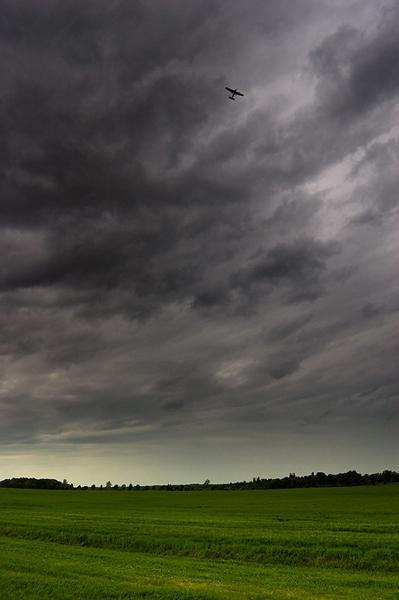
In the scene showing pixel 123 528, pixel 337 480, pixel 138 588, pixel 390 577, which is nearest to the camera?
pixel 138 588

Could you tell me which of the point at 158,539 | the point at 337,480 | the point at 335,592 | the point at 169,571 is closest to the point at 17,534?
the point at 158,539

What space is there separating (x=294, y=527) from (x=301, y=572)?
56.3 feet

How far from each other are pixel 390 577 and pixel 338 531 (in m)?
14.7

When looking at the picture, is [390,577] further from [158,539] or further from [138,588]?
[158,539]

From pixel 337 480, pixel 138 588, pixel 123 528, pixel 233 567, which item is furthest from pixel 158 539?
pixel 337 480

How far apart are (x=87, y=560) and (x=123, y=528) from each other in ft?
46.6

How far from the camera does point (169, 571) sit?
22438mm

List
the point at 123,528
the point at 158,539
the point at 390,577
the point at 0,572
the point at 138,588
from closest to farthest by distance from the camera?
the point at 138,588 < the point at 0,572 < the point at 390,577 < the point at 158,539 < the point at 123,528

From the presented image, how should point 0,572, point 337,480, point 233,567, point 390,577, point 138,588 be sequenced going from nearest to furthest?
point 138,588, point 0,572, point 390,577, point 233,567, point 337,480

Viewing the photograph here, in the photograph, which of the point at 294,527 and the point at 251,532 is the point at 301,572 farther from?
the point at 294,527

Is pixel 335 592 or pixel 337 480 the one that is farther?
pixel 337 480

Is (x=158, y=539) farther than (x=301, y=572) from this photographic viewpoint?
Yes

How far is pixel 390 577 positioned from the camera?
74.7ft

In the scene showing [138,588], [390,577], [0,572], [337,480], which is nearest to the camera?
[138,588]
